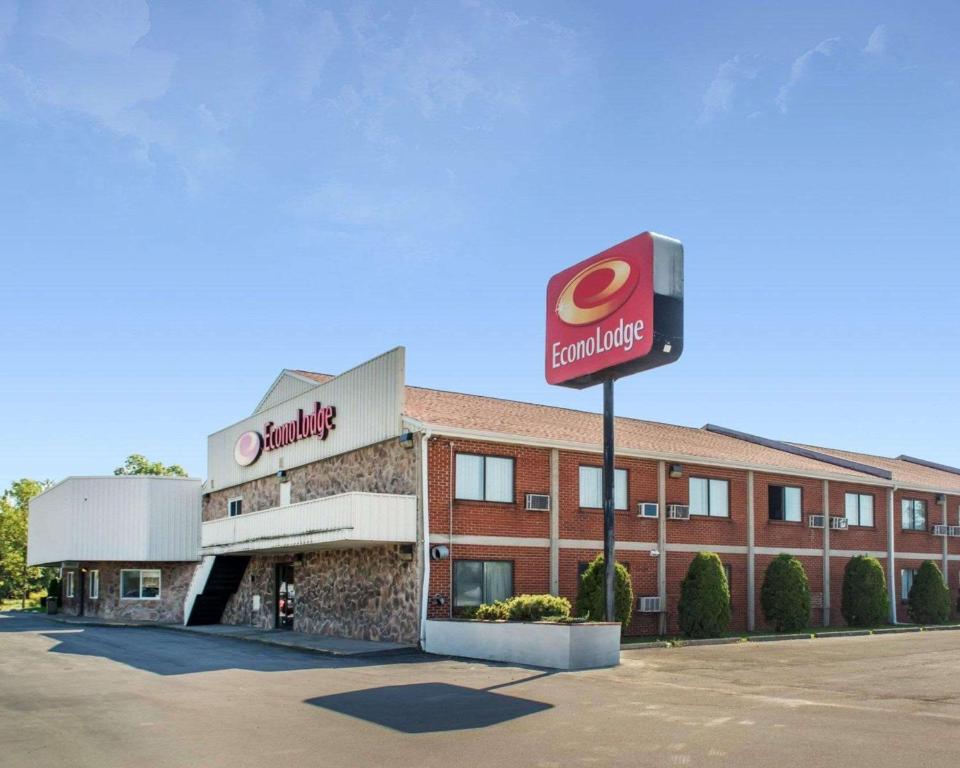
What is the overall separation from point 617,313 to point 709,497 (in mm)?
9739

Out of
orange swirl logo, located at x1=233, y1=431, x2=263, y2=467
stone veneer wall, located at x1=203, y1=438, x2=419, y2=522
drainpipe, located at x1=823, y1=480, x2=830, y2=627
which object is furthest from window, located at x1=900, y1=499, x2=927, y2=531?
orange swirl logo, located at x1=233, y1=431, x2=263, y2=467

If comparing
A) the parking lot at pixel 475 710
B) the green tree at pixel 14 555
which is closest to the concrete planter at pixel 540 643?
the parking lot at pixel 475 710

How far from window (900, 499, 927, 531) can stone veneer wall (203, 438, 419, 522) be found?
65.9 ft

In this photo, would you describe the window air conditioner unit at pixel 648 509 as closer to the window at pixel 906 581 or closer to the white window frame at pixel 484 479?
the white window frame at pixel 484 479

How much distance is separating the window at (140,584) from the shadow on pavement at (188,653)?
26.9 ft

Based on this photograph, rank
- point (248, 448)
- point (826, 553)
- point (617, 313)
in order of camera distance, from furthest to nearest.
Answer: point (248, 448), point (826, 553), point (617, 313)

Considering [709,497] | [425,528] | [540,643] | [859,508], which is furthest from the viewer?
[859,508]

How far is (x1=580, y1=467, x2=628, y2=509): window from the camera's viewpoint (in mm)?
27219

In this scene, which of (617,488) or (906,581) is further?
(906,581)

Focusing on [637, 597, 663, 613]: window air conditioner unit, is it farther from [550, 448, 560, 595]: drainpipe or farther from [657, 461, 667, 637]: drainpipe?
[550, 448, 560, 595]: drainpipe

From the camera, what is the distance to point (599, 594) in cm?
2428

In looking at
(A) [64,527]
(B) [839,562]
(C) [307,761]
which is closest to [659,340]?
(C) [307,761]

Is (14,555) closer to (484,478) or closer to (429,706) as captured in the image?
(484,478)

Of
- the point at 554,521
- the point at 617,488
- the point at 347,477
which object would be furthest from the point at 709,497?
the point at 347,477
